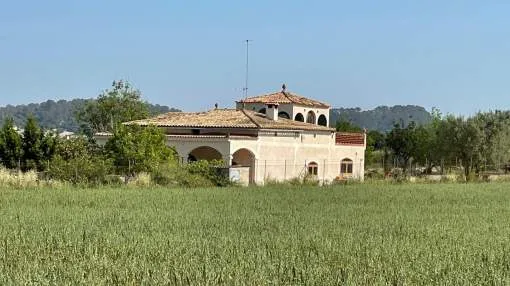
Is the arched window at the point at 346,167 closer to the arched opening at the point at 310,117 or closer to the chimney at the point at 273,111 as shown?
the arched opening at the point at 310,117

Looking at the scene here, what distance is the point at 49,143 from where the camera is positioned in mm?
51094

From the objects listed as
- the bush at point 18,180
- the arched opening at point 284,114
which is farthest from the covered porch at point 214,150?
the bush at point 18,180

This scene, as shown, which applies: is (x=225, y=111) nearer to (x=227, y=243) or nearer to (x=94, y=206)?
(x=94, y=206)

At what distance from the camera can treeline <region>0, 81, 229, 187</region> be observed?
33.6 metres

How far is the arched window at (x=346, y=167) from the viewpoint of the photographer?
56031mm

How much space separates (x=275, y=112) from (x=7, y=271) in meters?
42.8

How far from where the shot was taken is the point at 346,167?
185 ft

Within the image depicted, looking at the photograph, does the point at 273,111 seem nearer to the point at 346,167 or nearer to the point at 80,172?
the point at 346,167

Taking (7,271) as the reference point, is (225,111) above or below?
above

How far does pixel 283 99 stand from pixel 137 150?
67.9 ft

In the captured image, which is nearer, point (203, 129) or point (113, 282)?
point (113, 282)

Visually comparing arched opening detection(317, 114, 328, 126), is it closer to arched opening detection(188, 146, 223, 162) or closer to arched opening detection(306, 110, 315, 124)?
arched opening detection(306, 110, 315, 124)

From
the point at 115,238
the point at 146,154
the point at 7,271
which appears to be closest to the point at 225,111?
the point at 146,154

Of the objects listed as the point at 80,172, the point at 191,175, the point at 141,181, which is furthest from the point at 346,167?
the point at 80,172
